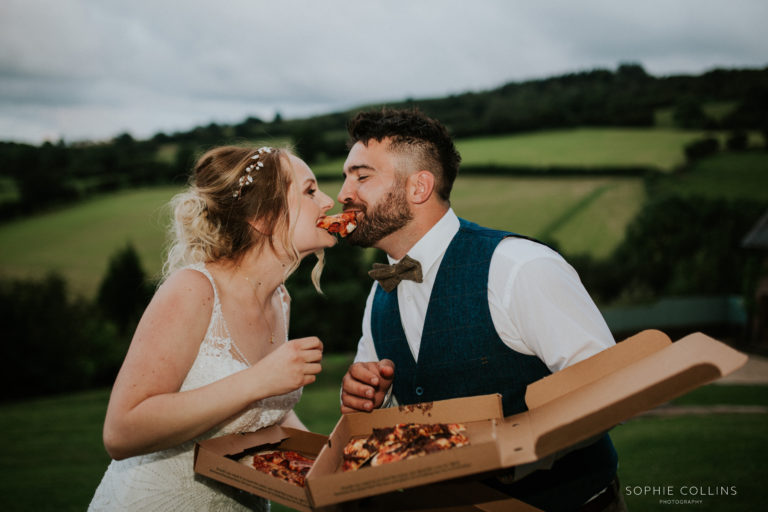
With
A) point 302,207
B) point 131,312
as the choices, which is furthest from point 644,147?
point 302,207

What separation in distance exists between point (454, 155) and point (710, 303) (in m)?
33.9

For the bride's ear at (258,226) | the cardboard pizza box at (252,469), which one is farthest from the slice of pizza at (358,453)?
the bride's ear at (258,226)

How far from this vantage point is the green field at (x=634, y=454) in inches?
296

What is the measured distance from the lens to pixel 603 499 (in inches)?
109

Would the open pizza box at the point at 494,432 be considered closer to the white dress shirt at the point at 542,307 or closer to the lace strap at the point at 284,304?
the white dress shirt at the point at 542,307

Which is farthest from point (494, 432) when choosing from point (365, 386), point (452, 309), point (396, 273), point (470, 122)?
point (470, 122)

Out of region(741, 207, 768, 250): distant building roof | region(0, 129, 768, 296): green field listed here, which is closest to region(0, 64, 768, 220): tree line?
region(0, 129, 768, 296): green field

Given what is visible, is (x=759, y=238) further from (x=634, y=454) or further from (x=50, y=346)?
(x=50, y=346)

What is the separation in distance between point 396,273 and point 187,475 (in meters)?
1.51

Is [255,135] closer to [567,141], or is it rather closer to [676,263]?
[567,141]

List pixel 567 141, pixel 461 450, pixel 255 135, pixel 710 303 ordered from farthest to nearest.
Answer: pixel 567 141 → pixel 255 135 → pixel 710 303 → pixel 461 450

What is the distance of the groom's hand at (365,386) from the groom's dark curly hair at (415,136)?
141 centimetres

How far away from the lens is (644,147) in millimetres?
41219

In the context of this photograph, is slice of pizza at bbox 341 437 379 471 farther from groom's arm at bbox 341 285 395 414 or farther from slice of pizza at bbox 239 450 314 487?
groom's arm at bbox 341 285 395 414
